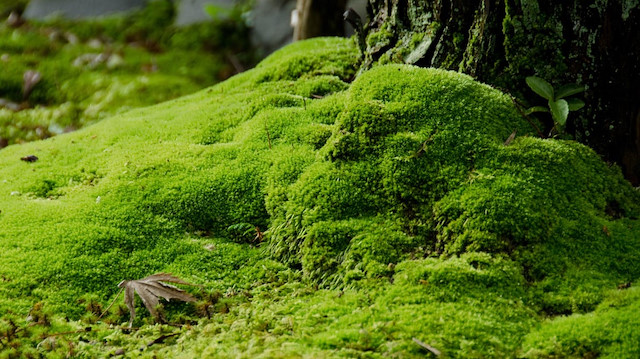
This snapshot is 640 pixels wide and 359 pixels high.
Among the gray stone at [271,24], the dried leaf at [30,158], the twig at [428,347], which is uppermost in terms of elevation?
the gray stone at [271,24]

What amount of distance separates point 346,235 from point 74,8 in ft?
24.5

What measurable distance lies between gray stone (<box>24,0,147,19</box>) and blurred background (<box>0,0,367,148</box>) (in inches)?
0.6

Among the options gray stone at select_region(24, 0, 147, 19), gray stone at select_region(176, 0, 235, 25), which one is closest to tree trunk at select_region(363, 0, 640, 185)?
gray stone at select_region(176, 0, 235, 25)

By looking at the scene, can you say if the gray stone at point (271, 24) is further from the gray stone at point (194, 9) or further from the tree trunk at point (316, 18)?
the tree trunk at point (316, 18)

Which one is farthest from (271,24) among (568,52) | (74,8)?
(568,52)

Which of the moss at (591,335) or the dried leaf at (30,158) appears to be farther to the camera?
the dried leaf at (30,158)

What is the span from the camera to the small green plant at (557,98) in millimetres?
2840

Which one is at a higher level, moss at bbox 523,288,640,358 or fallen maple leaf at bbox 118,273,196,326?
moss at bbox 523,288,640,358

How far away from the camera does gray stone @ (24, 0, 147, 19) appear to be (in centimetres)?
837

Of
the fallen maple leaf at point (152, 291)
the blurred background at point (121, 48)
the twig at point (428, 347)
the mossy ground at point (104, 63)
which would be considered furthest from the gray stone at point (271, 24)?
the twig at point (428, 347)

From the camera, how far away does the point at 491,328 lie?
7.02ft

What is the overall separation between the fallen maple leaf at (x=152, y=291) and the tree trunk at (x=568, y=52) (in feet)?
6.49

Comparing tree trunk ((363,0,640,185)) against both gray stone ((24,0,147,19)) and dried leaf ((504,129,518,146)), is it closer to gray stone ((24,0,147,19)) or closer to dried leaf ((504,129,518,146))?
dried leaf ((504,129,518,146))

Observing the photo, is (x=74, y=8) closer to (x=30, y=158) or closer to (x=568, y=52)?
(x=30, y=158)
